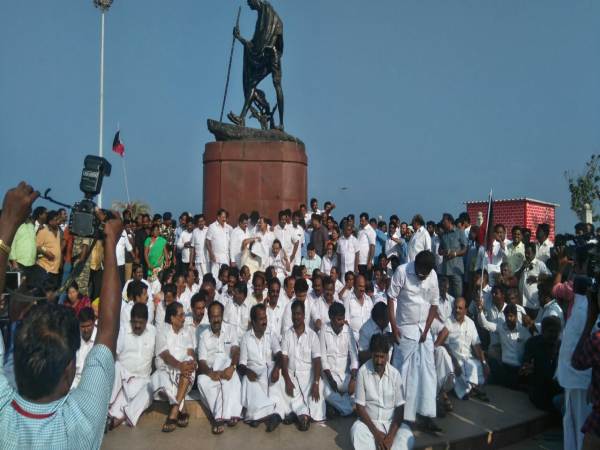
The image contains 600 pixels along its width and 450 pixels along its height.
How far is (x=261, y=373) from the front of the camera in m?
6.37

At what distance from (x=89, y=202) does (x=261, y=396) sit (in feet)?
13.7

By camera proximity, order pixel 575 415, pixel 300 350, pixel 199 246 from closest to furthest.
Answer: pixel 575 415 < pixel 300 350 < pixel 199 246

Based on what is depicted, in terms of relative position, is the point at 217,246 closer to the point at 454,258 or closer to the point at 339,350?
the point at 454,258

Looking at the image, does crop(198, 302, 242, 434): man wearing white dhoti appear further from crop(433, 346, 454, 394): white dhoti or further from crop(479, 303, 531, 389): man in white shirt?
crop(479, 303, 531, 389): man in white shirt

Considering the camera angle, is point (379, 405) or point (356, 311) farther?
point (356, 311)

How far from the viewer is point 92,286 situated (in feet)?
30.5

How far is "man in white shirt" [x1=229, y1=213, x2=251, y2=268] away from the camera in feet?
32.7

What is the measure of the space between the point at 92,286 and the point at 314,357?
14.6ft

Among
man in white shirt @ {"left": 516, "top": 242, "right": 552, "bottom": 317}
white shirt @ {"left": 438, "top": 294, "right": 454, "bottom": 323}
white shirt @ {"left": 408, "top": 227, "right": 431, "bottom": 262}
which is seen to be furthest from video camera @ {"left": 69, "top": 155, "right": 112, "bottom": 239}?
white shirt @ {"left": 408, "top": 227, "right": 431, "bottom": 262}

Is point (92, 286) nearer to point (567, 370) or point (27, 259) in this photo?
point (27, 259)

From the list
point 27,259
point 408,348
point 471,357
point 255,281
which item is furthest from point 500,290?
point 27,259

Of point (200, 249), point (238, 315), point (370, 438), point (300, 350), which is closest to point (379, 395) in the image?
point (370, 438)

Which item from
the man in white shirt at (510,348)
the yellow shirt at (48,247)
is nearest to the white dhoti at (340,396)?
the man in white shirt at (510,348)

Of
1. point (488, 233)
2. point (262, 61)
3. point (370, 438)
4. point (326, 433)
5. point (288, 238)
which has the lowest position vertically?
point (326, 433)
